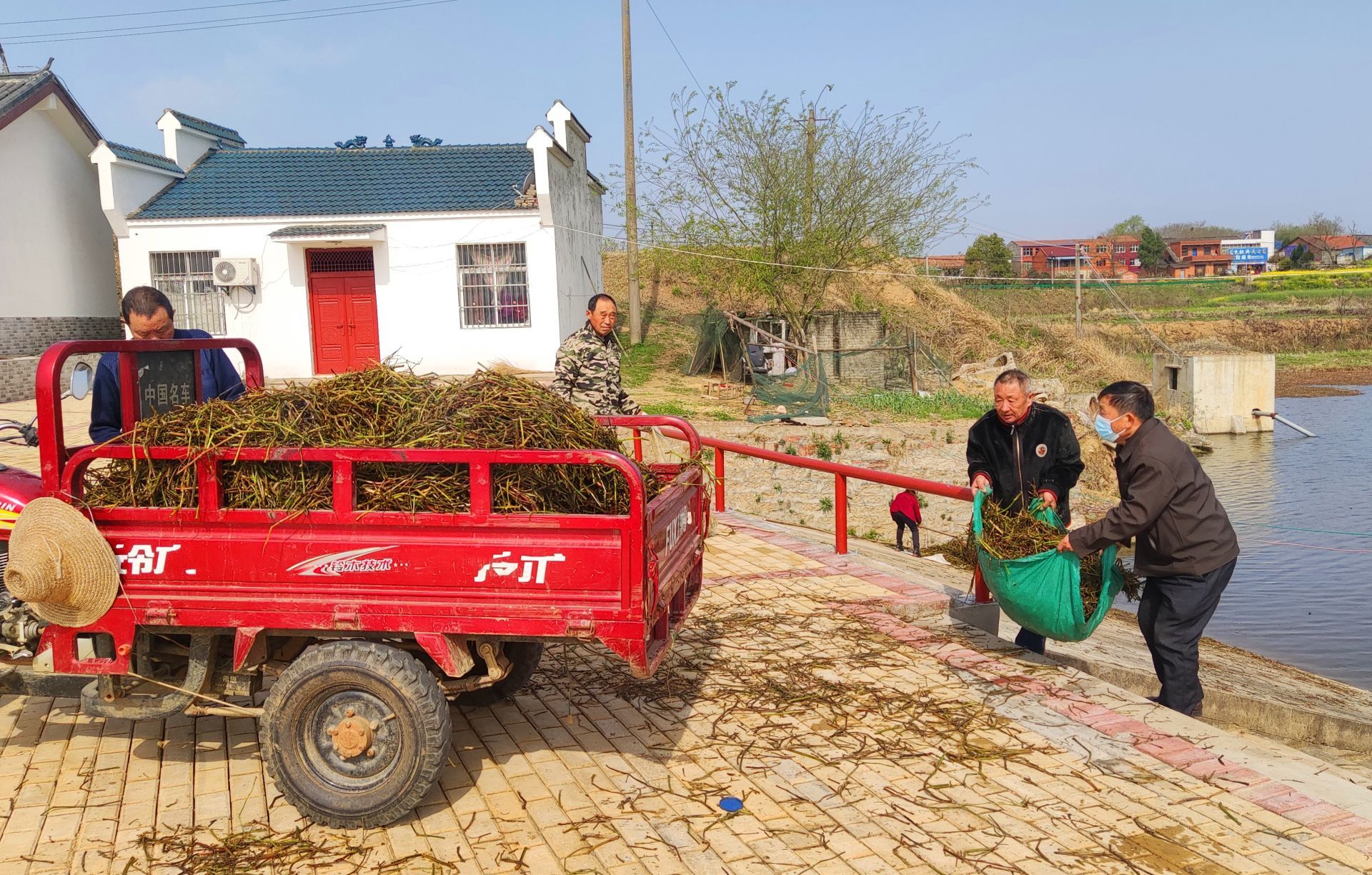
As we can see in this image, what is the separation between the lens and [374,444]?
4.02 m

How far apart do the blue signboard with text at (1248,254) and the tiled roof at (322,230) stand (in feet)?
369

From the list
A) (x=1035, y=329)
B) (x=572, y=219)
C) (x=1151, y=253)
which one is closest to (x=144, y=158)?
(x=572, y=219)

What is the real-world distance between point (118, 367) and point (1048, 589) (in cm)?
461

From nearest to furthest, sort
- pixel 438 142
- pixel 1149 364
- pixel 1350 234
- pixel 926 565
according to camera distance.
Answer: pixel 926 565
pixel 438 142
pixel 1149 364
pixel 1350 234

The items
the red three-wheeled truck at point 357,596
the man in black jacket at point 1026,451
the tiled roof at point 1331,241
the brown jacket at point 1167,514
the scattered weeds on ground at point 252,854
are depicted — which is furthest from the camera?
the tiled roof at point 1331,241

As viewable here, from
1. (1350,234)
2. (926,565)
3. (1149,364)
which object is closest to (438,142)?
(926,565)

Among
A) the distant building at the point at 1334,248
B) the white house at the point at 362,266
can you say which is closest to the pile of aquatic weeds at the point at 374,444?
the white house at the point at 362,266

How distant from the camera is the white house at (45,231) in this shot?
20.4 m

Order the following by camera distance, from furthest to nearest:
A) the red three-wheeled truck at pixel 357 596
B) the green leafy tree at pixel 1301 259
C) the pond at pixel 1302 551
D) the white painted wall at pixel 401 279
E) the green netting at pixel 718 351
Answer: the green leafy tree at pixel 1301 259 → the green netting at pixel 718 351 → the white painted wall at pixel 401 279 → the pond at pixel 1302 551 → the red three-wheeled truck at pixel 357 596

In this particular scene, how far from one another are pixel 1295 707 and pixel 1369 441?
2200 cm

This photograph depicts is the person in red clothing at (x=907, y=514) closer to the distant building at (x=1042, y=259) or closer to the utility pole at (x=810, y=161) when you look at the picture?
the utility pole at (x=810, y=161)

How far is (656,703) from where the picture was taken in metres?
5.21

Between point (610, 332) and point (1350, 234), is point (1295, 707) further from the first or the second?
point (1350, 234)

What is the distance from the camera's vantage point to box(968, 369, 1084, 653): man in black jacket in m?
5.84
